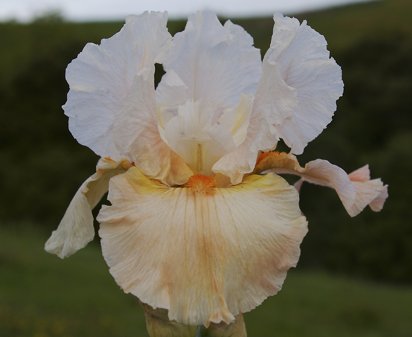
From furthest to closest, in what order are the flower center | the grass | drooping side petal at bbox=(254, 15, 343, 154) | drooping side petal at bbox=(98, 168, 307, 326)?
the grass < drooping side petal at bbox=(254, 15, 343, 154) < the flower center < drooping side petal at bbox=(98, 168, 307, 326)

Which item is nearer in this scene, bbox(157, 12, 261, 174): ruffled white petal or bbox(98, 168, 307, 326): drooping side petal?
bbox(98, 168, 307, 326): drooping side petal

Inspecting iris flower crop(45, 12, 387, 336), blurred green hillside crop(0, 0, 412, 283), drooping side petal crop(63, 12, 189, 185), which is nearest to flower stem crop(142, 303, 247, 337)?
iris flower crop(45, 12, 387, 336)

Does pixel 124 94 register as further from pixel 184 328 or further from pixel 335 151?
pixel 335 151

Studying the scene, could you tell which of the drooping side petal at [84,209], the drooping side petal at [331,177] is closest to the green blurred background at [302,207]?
the drooping side petal at [84,209]

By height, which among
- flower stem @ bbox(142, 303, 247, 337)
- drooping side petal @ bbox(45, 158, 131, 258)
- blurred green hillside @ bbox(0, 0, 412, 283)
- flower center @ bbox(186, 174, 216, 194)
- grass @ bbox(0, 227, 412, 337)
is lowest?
blurred green hillside @ bbox(0, 0, 412, 283)

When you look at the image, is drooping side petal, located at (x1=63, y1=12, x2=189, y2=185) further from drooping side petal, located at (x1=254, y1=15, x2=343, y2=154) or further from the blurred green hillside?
the blurred green hillside

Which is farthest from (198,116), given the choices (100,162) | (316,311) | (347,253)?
(347,253)
